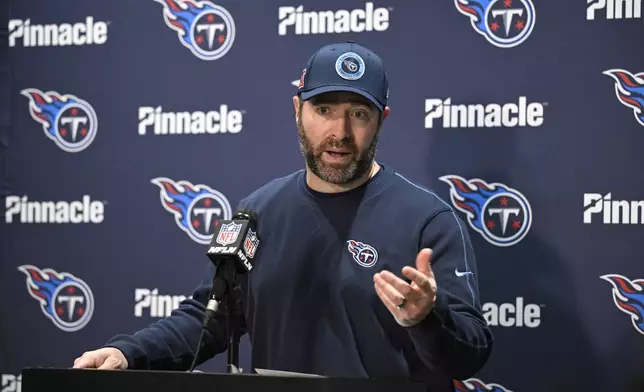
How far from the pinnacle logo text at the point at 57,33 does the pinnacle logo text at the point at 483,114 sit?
1.46m

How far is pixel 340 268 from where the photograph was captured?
2203mm

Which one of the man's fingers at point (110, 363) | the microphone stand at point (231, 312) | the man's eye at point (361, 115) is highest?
the man's eye at point (361, 115)

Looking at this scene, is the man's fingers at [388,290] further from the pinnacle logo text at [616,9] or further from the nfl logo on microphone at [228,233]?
the pinnacle logo text at [616,9]

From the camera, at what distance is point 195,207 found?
3.22 m

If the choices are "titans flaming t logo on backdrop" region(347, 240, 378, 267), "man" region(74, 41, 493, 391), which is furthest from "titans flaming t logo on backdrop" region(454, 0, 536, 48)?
"titans flaming t logo on backdrop" region(347, 240, 378, 267)

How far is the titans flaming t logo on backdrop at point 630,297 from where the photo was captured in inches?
107

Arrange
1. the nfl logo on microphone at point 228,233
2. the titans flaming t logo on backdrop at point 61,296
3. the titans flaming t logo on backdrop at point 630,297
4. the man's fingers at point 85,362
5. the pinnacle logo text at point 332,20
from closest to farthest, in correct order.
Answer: the nfl logo on microphone at point 228,233 → the man's fingers at point 85,362 → the titans flaming t logo on backdrop at point 630,297 → the pinnacle logo text at point 332,20 → the titans flaming t logo on backdrop at point 61,296

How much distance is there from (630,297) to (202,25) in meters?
1.94

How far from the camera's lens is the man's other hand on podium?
5.92 feet

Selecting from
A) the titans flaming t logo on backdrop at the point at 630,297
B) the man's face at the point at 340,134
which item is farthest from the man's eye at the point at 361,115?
the titans flaming t logo on backdrop at the point at 630,297

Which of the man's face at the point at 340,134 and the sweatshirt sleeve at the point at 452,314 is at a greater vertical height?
the man's face at the point at 340,134

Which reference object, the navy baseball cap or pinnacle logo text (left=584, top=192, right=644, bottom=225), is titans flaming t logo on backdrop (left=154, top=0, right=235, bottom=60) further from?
pinnacle logo text (left=584, top=192, right=644, bottom=225)

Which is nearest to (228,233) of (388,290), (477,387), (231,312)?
(231,312)

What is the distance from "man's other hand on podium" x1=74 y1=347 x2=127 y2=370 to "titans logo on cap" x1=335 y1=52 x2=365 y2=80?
0.94m
